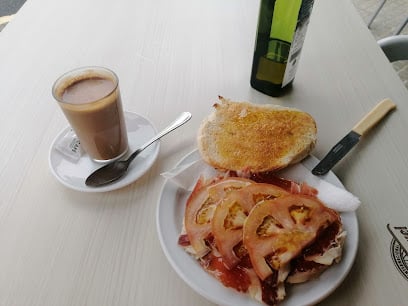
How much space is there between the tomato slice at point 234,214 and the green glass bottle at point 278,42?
1.25 ft

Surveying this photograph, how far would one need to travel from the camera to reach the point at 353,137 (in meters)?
0.74

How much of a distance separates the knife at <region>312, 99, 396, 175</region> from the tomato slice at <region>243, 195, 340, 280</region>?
0.15 metres

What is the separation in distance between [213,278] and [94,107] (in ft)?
1.22

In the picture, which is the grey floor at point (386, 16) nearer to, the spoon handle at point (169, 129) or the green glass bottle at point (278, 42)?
the green glass bottle at point (278, 42)

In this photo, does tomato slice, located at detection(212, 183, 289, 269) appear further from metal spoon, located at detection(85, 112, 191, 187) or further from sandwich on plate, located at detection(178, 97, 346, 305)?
metal spoon, located at detection(85, 112, 191, 187)

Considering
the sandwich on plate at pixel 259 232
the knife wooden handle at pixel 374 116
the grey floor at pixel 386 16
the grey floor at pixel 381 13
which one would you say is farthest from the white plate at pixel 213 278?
the grey floor at pixel 381 13

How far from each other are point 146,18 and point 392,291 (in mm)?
1023

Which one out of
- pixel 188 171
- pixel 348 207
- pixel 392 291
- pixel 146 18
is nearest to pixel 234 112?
pixel 188 171

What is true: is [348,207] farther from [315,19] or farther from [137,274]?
[315,19]

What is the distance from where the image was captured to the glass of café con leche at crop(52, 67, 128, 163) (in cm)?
63

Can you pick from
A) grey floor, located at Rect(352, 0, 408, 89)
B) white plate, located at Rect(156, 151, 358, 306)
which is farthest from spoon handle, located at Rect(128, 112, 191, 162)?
grey floor, located at Rect(352, 0, 408, 89)

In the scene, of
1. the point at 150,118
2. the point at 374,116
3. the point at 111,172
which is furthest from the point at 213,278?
the point at 374,116

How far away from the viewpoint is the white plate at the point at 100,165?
A: 2.17 ft

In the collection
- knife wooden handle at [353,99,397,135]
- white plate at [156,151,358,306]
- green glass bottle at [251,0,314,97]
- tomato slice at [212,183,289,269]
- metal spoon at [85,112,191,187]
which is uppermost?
green glass bottle at [251,0,314,97]
